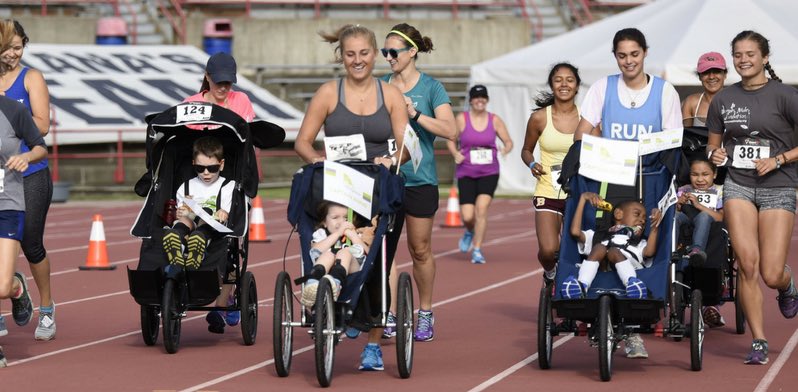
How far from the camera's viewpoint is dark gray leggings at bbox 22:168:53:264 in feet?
35.3

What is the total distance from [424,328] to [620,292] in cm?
200

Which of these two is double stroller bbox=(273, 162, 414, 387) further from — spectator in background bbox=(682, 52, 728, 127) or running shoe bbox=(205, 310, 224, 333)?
spectator in background bbox=(682, 52, 728, 127)

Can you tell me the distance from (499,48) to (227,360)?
28.0 metres

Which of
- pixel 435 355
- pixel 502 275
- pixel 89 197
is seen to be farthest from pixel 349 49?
pixel 89 197

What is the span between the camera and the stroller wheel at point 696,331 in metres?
9.60

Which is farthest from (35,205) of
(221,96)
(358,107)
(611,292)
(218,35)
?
(218,35)

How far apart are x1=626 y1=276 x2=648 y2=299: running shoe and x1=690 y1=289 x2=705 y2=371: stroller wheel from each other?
1.04 ft

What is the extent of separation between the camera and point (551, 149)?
40.4ft

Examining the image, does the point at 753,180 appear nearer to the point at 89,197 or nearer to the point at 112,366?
the point at 112,366

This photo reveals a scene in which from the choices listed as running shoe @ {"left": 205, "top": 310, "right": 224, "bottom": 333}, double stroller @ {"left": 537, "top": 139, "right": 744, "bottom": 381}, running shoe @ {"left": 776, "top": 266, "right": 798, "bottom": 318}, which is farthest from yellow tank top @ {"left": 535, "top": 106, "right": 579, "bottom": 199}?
running shoe @ {"left": 205, "top": 310, "right": 224, "bottom": 333}

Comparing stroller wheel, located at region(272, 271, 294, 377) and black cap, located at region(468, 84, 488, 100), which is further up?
black cap, located at region(468, 84, 488, 100)

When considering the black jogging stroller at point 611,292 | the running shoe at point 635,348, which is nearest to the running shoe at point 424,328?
the black jogging stroller at point 611,292

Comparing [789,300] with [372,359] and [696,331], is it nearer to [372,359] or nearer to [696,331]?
[696,331]

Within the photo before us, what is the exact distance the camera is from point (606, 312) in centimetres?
921
